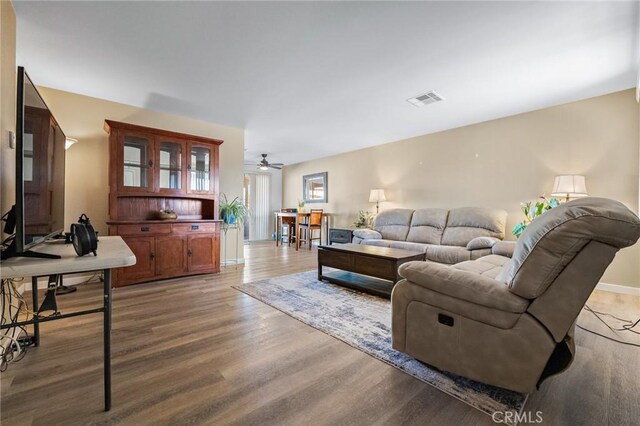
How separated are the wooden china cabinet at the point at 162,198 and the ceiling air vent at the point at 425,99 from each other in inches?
115

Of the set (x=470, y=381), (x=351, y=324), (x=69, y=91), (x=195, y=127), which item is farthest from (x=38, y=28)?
(x=470, y=381)

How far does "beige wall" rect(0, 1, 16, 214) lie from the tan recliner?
2.52 meters

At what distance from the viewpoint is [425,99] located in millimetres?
3543

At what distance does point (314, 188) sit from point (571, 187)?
530 centimetres

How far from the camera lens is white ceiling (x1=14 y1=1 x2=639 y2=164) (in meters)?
2.03

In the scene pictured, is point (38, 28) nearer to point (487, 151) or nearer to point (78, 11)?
point (78, 11)

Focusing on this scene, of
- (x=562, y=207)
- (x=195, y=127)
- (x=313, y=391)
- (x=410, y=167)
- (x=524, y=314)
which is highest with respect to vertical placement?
(x=195, y=127)

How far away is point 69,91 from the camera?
11.2ft

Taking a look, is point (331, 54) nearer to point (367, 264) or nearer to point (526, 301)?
point (367, 264)

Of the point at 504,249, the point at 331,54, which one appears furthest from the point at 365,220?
the point at 331,54

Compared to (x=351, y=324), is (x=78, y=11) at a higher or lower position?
higher

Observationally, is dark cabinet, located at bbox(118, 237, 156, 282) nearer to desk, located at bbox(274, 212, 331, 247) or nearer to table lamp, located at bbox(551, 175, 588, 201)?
desk, located at bbox(274, 212, 331, 247)

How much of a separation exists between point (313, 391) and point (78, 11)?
3057 millimetres

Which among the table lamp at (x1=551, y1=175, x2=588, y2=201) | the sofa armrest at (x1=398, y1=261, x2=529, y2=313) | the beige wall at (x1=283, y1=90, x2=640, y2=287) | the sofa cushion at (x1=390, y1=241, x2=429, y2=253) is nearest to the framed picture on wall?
the beige wall at (x1=283, y1=90, x2=640, y2=287)
